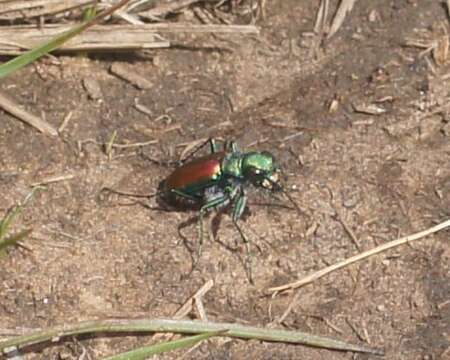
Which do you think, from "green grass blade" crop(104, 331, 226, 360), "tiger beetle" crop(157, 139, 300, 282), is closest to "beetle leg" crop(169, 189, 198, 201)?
"tiger beetle" crop(157, 139, 300, 282)

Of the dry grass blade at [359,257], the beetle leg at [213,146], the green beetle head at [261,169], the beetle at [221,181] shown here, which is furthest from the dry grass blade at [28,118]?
the dry grass blade at [359,257]

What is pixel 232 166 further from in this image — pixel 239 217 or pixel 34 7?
pixel 34 7

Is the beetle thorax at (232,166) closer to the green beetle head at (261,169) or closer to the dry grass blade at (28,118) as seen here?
the green beetle head at (261,169)

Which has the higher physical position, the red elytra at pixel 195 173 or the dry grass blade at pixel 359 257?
the red elytra at pixel 195 173

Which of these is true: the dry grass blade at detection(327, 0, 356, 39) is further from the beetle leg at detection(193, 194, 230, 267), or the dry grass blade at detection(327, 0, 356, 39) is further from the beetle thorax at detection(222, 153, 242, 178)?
the beetle leg at detection(193, 194, 230, 267)

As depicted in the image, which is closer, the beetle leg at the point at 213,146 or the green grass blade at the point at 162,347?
the green grass blade at the point at 162,347

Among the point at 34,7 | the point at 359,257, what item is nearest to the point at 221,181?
the point at 359,257

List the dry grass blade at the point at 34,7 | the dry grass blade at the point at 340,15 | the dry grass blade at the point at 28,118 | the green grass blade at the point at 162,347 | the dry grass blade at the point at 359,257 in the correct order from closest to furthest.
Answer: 1. the green grass blade at the point at 162,347
2. the dry grass blade at the point at 359,257
3. the dry grass blade at the point at 28,118
4. the dry grass blade at the point at 34,7
5. the dry grass blade at the point at 340,15
